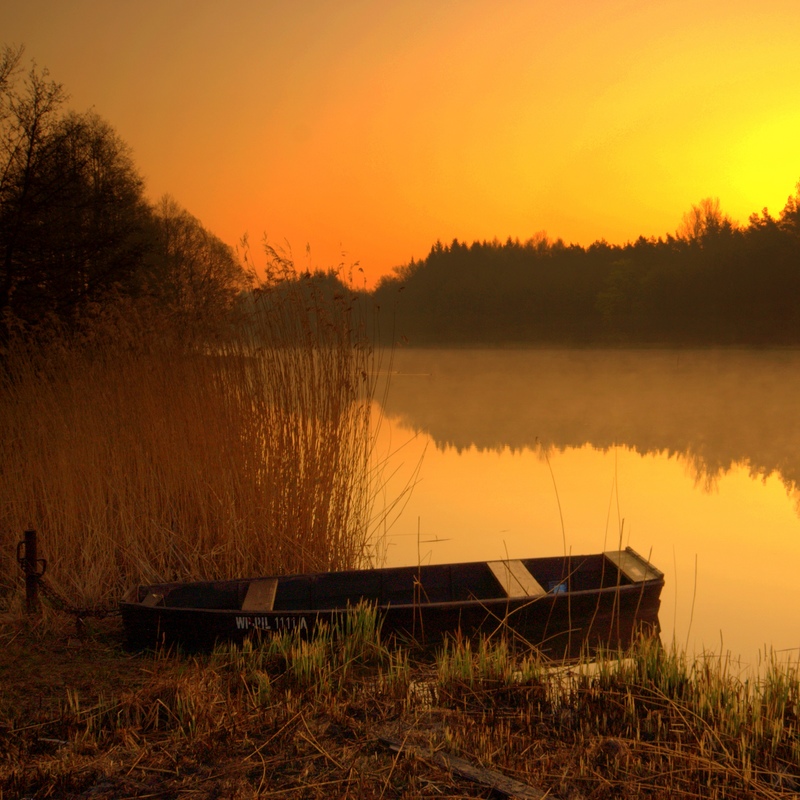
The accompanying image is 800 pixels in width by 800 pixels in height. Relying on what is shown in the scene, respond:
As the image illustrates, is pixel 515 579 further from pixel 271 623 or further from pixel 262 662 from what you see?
pixel 262 662

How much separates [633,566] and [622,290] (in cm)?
5300

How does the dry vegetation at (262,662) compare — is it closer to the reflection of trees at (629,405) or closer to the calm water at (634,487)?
the calm water at (634,487)

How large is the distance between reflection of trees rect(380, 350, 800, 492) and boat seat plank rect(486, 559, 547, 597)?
6081 mm

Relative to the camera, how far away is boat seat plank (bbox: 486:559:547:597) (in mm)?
5047

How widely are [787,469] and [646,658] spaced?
41.7 feet

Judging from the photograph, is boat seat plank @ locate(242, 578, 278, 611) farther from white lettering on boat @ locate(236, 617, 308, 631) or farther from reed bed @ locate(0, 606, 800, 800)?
reed bed @ locate(0, 606, 800, 800)

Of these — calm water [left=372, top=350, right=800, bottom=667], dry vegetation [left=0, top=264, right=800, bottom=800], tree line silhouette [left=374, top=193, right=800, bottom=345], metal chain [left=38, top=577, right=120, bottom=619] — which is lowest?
calm water [left=372, top=350, right=800, bottom=667]

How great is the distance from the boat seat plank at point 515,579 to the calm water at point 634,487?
308mm

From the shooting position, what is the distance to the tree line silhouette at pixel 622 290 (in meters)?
44.2

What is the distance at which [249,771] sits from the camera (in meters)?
2.96

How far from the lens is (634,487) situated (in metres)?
13.6

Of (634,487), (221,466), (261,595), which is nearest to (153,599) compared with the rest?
(261,595)

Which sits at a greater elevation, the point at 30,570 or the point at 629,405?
the point at 30,570

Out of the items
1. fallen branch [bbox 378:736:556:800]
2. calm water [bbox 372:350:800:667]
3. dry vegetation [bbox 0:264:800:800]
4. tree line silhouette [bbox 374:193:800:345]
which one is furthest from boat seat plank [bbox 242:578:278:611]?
tree line silhouette [bbox 374:193:800:345]
